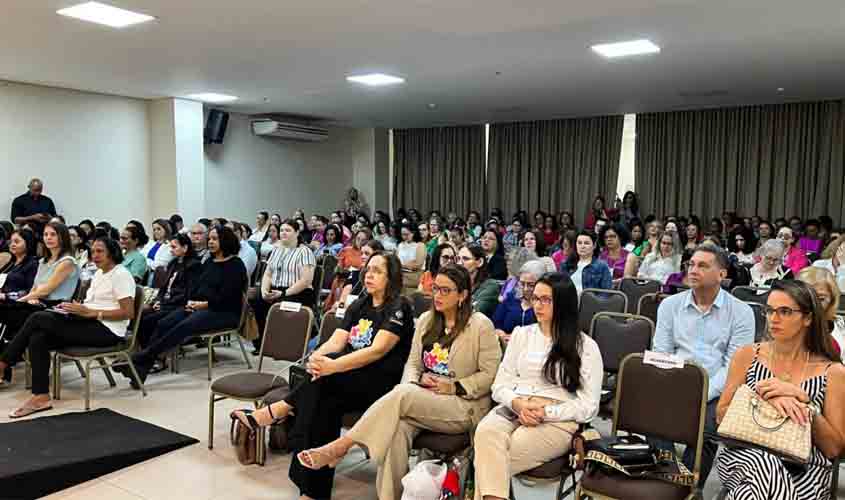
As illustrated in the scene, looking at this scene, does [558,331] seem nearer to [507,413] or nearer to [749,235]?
[507,413]

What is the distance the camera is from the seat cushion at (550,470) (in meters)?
2.61

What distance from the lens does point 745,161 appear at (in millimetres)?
11109

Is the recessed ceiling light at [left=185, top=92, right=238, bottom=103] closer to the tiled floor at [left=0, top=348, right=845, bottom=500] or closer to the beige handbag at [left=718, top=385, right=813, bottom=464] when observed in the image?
the tiled floor at [left=0, top=348, right=845, bottom=500]

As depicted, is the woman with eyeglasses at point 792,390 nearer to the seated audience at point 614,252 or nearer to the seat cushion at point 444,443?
the seat cushion at point 444,443

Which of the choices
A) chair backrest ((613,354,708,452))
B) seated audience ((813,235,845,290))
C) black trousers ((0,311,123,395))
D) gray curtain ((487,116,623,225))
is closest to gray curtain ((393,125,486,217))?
gray curtain ((487,116,623,225))

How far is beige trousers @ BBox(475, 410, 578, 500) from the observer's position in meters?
2.56

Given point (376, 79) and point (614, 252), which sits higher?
point (376, 79)

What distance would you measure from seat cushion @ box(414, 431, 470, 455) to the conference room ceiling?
3.30 meters

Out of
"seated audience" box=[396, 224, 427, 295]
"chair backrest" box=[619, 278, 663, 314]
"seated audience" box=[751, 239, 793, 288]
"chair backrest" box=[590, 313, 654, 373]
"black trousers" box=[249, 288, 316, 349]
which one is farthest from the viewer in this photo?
"seated audience" box=[396, 224, 427, 295]

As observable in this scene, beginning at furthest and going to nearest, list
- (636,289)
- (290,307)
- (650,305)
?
1. (636,289)
2. (650,305)
3. (290,307)

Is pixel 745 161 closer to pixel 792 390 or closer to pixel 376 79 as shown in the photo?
pixel 376 79

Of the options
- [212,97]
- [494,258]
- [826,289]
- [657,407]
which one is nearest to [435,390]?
[657,407]

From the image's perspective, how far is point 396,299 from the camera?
3.56 metres

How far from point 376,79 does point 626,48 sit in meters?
3.18
